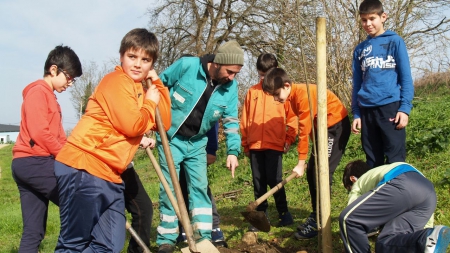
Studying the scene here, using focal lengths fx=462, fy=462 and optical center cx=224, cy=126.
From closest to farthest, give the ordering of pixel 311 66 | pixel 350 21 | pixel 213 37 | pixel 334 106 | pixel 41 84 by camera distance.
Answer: pixel 41 84, pixel 334 106, pixel 350 21, pixel 311 66, pixel 213 37

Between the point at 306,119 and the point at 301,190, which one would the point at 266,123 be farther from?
the point at 301,190

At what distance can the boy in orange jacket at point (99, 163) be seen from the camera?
2928 millimetres

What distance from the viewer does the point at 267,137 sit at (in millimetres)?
5125

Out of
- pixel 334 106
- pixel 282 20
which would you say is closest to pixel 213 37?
pixel 282 20

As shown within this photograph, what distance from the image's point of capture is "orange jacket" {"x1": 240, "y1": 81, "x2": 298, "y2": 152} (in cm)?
513

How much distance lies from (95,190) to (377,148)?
2.45 m

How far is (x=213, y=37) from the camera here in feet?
73.0

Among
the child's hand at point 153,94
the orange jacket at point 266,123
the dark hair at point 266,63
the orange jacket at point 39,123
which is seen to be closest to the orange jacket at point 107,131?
the child's hand at point 153,94

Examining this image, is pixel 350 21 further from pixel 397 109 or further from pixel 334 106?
pixel 397 109

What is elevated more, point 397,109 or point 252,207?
point 397,109

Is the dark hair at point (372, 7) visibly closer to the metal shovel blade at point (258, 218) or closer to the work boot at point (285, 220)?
the metal shovel blade at point (258, 218)

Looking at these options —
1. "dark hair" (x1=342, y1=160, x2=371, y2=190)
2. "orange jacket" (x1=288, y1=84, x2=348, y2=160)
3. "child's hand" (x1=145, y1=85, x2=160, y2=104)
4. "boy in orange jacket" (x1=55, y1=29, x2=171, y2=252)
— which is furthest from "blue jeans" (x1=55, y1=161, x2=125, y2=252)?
"orange jacket" (x1=288, y1=84, x2=348, y2=160)

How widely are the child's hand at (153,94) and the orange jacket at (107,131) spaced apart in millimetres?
236

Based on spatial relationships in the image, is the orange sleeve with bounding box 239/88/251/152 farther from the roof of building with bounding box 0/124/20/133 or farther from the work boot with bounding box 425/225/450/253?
the roof of building with bounding box 0/124/20/133
